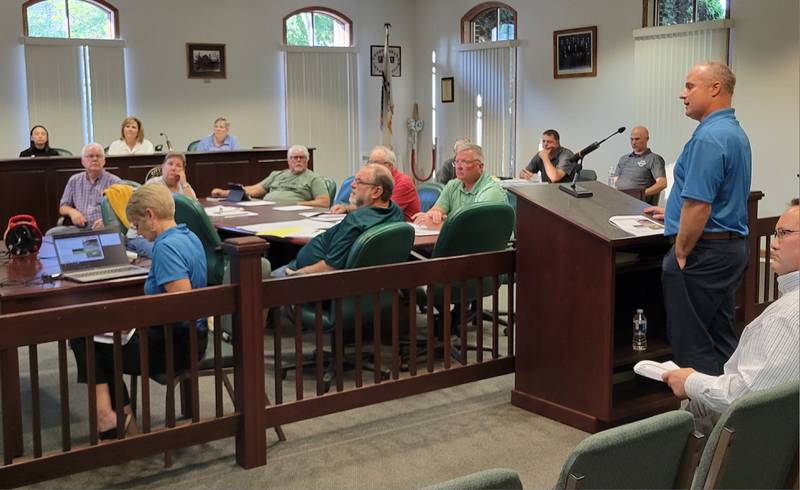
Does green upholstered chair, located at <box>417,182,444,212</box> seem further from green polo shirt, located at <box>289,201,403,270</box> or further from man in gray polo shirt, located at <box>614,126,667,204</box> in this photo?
man in gray polo shirt, located at <box>614,126,667,204</box>

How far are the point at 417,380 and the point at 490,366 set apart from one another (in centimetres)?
41

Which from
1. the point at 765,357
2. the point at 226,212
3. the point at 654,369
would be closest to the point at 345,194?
the point at 226,212

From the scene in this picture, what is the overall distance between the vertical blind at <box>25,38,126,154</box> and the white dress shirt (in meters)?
9.30

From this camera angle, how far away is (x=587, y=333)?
11.6ft

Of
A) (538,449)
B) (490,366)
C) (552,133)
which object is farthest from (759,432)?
(552,133)

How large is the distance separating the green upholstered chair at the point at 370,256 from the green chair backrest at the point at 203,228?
1.01 metres

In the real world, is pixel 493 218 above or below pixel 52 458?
above

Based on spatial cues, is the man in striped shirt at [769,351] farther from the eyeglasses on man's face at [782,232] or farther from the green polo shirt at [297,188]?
the green polo shirt at [297,188]

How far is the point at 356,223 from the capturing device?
409 centimetres

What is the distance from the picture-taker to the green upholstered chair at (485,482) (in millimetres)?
1460

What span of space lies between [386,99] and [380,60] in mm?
548

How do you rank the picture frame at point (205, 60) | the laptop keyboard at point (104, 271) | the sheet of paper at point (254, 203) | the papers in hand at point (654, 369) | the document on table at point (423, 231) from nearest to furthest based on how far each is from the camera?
the papers in hand at point (654, 369) → the laptop keyboard at point (104, 271) → the document on table at point (423, 231) → the sheet of paper at point (254, 203) → the picture frame at point (205, 60)

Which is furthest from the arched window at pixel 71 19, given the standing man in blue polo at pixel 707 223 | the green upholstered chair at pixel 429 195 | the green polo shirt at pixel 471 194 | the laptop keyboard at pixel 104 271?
the standing man in blue polo at pixel 707 223

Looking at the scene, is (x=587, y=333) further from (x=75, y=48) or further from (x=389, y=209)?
(x=75, y=48)
